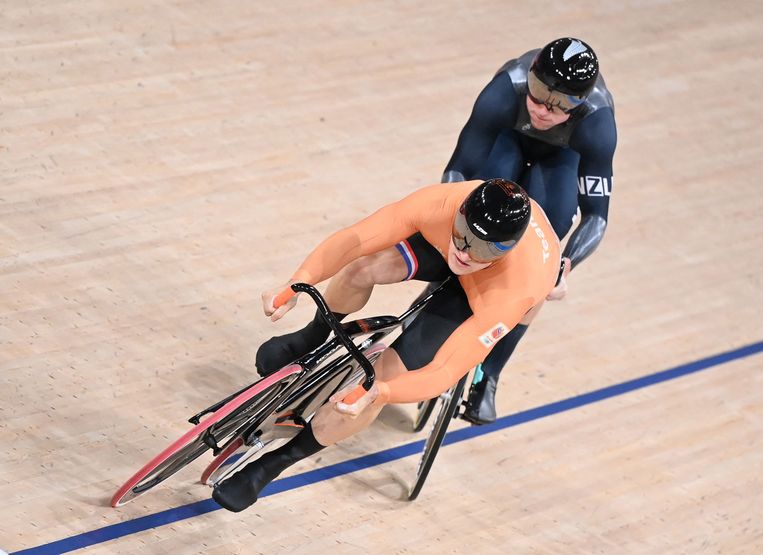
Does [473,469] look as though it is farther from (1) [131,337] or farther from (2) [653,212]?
(2) [653,212]

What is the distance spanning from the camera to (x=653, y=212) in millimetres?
5230

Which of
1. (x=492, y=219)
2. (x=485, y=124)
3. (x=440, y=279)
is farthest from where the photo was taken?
(x=485, y=124)

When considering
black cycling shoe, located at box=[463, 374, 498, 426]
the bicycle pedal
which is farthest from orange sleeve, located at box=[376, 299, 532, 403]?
black cycling shoe, located at box=[463, 374, 498, 426]

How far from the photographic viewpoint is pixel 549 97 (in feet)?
10.5

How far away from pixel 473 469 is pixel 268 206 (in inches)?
57.4

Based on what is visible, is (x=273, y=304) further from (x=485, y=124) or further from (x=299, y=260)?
(x=299, y=260)

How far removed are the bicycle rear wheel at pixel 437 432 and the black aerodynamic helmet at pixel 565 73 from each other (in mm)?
909

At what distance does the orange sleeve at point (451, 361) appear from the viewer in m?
2.89

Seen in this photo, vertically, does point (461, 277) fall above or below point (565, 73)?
below

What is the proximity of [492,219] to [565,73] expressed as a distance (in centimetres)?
63

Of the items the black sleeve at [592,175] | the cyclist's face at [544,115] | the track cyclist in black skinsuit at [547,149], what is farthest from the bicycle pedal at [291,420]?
the cyclist's face at [544,115]

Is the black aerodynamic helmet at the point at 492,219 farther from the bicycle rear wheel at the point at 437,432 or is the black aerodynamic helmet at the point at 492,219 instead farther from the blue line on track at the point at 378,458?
the blue line on track at the point at 378,458

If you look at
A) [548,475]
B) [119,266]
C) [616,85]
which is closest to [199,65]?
[119,266]

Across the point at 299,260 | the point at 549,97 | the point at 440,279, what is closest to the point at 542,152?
the point at 549,97
